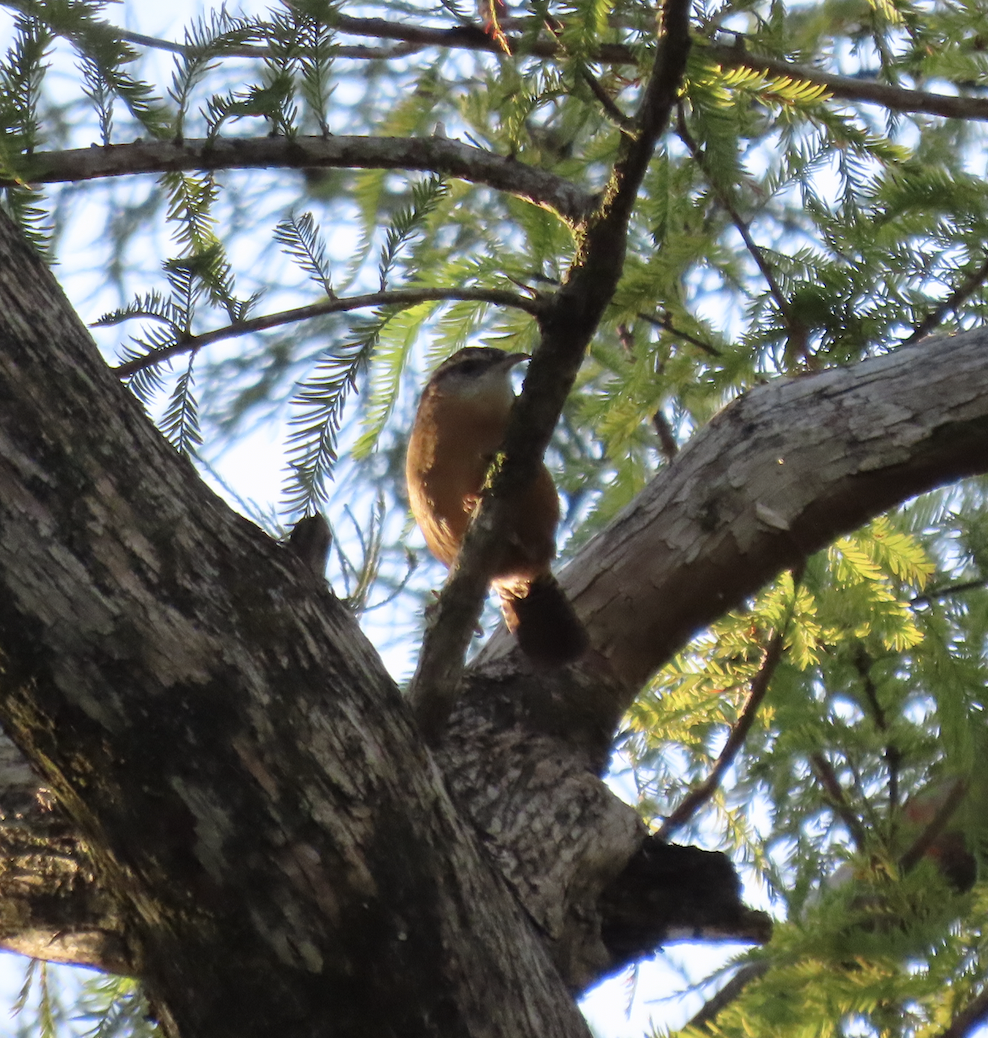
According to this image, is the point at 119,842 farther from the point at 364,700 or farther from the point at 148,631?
the point at 364,700

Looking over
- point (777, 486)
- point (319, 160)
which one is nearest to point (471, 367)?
point (319, 160)

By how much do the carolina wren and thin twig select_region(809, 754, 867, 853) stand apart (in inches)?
37.3

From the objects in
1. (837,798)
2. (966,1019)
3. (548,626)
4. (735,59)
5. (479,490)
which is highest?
(735,59)

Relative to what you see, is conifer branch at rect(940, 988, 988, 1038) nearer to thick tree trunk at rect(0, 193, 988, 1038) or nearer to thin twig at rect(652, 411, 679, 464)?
thick tree trunk at rect(0, 193, 988, 1038)

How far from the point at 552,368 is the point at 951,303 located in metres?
1.58

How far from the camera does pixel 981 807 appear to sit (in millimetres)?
3295

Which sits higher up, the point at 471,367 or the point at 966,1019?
the point at 471,367

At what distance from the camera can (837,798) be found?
342 cm

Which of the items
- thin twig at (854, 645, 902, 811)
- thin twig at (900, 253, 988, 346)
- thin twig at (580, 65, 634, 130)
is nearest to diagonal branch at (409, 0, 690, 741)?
thin twig at (580, 65, 634, 130)

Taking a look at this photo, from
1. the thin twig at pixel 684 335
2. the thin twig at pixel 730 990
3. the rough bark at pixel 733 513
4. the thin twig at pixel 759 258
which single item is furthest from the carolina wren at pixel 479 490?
the thin twig at pixel 730 990

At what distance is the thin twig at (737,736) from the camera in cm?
312

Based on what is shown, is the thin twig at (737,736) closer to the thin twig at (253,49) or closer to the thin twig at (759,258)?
the thin twig at (759,258)

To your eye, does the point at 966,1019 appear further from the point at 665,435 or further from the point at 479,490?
the point at 665,435

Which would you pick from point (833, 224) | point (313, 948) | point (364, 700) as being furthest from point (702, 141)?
point (313, 948)
